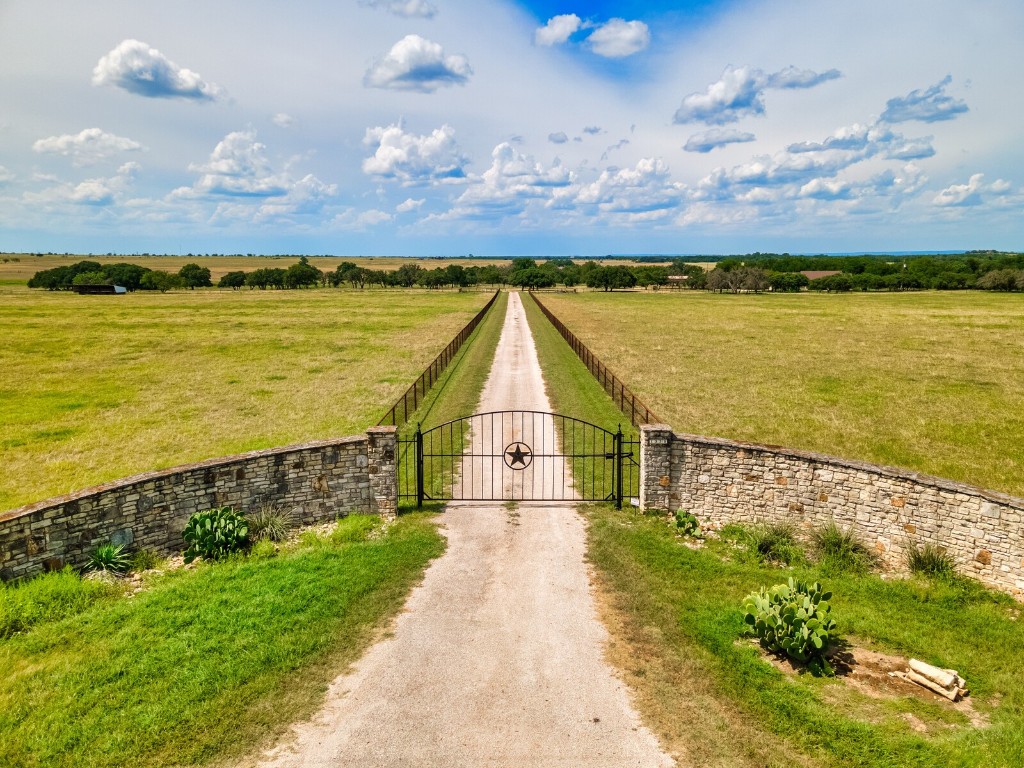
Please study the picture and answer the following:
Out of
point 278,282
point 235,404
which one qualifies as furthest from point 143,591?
point 278,282

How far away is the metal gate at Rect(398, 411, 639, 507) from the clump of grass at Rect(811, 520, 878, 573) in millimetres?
3814

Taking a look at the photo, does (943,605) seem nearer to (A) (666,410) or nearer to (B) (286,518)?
(B) (286,518)

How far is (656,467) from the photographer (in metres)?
12.2

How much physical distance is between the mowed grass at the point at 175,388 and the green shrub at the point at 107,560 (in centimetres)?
590

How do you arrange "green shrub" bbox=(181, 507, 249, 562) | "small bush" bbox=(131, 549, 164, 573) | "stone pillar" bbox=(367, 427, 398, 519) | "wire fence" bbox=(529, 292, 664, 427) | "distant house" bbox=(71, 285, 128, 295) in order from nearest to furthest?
"small bush" bbox=(131, 549, 164, 573) < "green shrub" bbox=(181, 507, 249, 562) < "stone pillar" bbox=(367, 427, 398, 519) < "wire fence" bbox=(529, 292, 664, 427) < "distant house" bbox=(71, 285, 128, 295)

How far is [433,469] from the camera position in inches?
608

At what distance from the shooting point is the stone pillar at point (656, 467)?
12031mm

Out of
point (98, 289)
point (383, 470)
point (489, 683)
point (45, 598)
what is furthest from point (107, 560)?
point (98, 289)

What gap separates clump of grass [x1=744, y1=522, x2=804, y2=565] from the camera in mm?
10727

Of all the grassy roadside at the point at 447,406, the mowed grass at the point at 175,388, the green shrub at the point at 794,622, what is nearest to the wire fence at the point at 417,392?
the grassy roadside at the point at 447,406

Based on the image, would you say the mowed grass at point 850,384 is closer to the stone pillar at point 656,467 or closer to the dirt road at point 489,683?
the stone pillar at point 656,467

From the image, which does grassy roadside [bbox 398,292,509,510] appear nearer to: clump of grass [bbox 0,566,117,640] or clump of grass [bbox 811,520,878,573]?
clump of grass [bbox 0,566,117,640]

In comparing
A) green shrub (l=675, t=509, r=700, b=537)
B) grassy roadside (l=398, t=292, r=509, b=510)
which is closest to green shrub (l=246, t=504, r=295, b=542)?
grassy roadside (l=398, t=292, r=509, b=510)

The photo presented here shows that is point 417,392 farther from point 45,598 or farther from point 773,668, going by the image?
point 773,668
